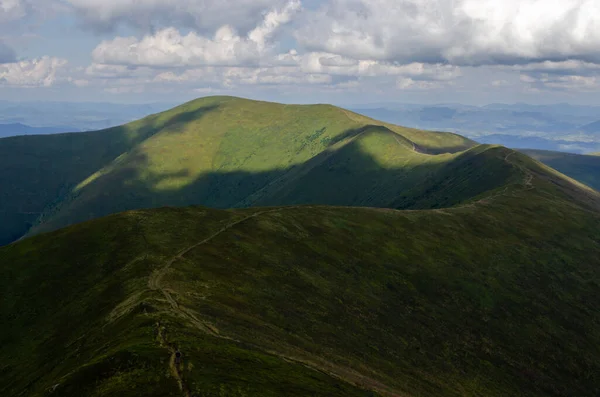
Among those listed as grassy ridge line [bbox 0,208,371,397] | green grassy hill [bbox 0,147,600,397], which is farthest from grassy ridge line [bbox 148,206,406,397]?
grassy ridge line [bbox 0,208,371,397]

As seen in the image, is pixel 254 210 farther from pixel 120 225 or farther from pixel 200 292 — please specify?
pixel 200 292

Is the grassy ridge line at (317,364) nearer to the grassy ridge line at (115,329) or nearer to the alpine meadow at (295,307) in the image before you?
the alpine meadow at (295,307)

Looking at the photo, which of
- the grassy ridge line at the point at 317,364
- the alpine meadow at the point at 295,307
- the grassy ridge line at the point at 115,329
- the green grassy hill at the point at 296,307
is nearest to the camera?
the grassy ridge line at the point at 115,329

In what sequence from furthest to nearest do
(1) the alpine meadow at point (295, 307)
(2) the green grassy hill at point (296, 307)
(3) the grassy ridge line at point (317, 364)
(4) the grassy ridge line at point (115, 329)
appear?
(3) the grassy ridge line at point (317, 364) → (2) the green grassy hill at point (296, 307) → (1) the alpine meadow at point (295, 307) → (4) the grassy ridge line at point (115, 329)

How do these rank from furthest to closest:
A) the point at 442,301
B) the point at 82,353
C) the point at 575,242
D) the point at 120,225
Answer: the point at 575,242 → the point at 442,301 → the point at 120,225 → the point at 82,353

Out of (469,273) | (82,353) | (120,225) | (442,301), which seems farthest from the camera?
(469,273)

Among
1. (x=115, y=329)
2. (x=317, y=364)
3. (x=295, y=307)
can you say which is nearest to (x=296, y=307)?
(x=295, y=307)

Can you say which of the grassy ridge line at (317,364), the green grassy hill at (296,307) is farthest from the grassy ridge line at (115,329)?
the grassy ridge line at (317,364)

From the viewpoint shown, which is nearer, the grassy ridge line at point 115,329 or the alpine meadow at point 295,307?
the grassy ridge line at point 115,329

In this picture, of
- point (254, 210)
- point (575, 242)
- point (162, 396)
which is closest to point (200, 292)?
point (162, 396)
